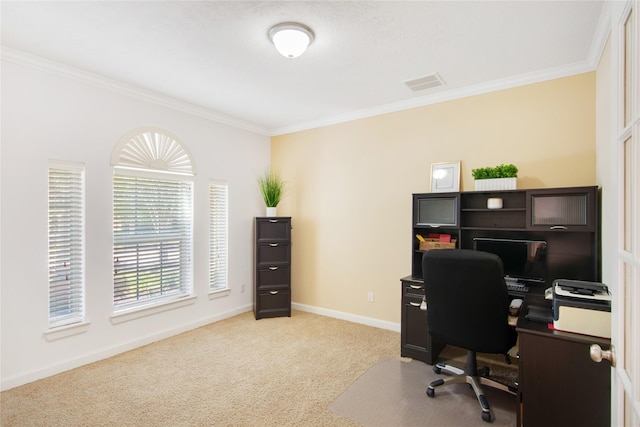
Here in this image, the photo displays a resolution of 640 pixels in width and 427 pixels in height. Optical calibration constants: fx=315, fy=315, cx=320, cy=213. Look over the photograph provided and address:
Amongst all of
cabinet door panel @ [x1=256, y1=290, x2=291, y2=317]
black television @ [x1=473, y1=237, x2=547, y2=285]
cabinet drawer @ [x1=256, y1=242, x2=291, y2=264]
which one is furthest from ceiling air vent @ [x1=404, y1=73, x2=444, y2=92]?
cabinet door panel @ [x1=256, y1=290, x2=291, y2=317]

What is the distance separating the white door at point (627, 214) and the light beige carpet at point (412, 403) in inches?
55.4

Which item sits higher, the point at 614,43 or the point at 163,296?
the point at 614,43

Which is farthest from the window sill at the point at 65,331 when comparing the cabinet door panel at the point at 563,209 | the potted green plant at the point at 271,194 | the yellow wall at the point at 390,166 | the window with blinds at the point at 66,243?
the cabinet door panel at the point at 563,209

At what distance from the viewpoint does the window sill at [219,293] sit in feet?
13.5

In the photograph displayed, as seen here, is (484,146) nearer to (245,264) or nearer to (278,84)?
(278,84)

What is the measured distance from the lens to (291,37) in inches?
88.3

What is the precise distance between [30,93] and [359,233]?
354 cm

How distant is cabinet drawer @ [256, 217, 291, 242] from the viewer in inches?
171

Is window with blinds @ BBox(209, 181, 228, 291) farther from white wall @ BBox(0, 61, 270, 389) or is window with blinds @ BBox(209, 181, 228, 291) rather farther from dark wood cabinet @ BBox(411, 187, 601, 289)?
dark wood cabinet @ BBox(411, 187, 601, 289)

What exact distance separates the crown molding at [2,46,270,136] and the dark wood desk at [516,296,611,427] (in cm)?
392

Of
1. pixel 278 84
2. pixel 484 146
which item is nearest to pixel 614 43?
pixel 484 146

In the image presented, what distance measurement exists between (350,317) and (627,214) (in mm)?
3575

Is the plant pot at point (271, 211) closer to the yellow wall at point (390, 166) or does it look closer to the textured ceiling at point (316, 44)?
the yellow wall at point (390, 166)

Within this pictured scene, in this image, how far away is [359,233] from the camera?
411cm
